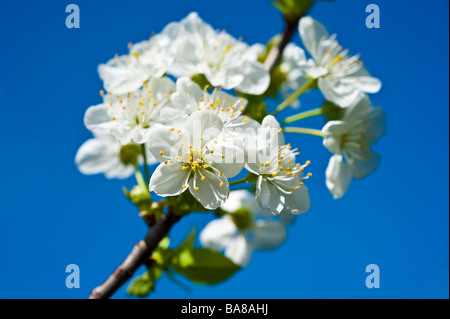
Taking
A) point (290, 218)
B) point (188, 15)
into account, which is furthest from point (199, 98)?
point (290, 218)

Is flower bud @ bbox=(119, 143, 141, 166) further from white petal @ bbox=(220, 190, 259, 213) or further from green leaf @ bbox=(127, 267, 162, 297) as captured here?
white petal @ bbox=(220, 190, 259, 213)

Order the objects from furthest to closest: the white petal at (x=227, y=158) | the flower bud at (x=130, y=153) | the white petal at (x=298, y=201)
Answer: the flower bud at (x=130, y=153) → the white petal at (x=298, y=201) → the white petal at (x=227, y=158)

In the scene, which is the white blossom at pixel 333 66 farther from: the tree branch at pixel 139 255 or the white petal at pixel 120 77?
the tree branch at pixel 139 255

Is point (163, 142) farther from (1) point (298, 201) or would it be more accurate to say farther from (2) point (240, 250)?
(2) point (240, 250)

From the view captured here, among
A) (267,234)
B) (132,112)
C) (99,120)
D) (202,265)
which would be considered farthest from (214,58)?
(267,234)

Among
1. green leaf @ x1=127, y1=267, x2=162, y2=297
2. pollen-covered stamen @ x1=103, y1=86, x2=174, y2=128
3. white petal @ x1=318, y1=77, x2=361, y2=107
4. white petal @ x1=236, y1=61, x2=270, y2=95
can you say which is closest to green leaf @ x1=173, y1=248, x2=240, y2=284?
green leaf @ x1=127, y1=267, x2=162, y2=297

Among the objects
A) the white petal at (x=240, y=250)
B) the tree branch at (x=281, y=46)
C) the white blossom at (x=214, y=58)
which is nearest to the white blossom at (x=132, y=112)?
the white blossom at (x=214, y=58)
